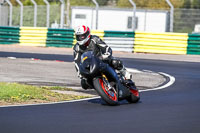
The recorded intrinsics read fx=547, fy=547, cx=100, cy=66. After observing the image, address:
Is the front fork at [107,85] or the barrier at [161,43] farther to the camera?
the barrier at [161,43]

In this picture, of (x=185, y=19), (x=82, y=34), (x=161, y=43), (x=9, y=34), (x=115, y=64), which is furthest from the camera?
(x=9, y=34)

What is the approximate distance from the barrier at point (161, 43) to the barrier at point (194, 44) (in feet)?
0.62

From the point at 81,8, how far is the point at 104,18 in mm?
1687

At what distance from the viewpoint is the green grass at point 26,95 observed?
33.6 feet

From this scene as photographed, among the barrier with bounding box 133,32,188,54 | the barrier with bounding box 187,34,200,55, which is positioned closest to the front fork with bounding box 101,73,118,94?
the barrier with bounding box 133,32,188,54

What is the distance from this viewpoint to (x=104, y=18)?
36375 mm

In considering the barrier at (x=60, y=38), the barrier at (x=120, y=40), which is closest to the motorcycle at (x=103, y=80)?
the barrier at (x=120, y=40)

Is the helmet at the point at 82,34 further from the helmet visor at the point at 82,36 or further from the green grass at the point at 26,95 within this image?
the green grass at the point at 26,95

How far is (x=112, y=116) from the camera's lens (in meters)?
8.42

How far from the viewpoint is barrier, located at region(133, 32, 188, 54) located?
25.6m

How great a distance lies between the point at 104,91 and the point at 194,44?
54.6 ft

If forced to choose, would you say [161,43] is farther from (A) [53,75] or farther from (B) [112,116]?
(B) [112,116]

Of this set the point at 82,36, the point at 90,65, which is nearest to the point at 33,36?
the point at 82,36

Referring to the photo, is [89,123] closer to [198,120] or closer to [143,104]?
[198,120]
